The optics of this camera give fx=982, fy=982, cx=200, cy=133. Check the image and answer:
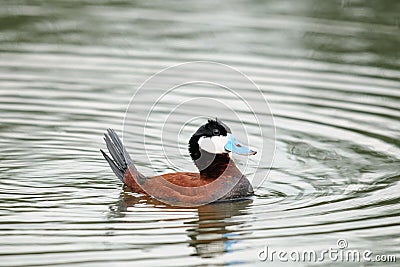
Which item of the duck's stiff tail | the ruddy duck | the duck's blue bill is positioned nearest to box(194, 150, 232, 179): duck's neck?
the ruddy duck

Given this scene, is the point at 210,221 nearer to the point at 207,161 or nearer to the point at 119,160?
the point at 207,161

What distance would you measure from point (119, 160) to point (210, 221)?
61.8 inches

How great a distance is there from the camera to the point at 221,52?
14.6m

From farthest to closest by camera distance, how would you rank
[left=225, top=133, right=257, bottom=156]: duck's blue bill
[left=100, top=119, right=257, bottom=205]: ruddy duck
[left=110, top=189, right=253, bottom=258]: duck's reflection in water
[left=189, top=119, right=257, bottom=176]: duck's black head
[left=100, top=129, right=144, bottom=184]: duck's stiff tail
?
[left=100, top=129, right=144, bottom=184]: duck's stiff tail → [left=225, top=133, right=257, bottom=156]: duck's blue bill → [left=189, top=119, right=257, bottom=176]: duck's black head → [left=100, top=119, right=257, bottom=205]: ruddy duck → [left=110, top=189, right=253, bottom=258]: duck's reflection in water

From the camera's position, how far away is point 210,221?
8789mm

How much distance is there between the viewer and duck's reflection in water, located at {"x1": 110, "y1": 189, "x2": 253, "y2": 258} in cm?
812

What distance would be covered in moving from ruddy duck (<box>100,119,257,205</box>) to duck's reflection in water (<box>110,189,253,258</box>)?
0.09 m

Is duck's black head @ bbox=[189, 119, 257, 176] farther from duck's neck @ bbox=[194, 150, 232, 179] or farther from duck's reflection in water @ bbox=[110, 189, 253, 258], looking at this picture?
duck's reflection in water @ bbox=[110, 189, 253, 258]

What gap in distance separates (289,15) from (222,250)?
9.15 m

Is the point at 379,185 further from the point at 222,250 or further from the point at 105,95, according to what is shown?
the point at 105,95

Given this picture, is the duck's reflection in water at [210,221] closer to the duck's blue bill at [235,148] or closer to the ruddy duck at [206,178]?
the ruddy duck at [206,178]

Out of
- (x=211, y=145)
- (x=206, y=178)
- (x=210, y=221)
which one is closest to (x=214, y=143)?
(x=211, y=145)

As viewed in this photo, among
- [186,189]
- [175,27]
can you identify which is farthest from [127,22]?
[186,189]

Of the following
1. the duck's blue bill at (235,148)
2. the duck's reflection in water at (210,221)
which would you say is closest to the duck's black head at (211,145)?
the duck's blue bill at (235,148)
